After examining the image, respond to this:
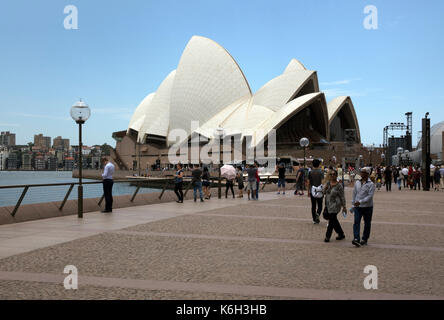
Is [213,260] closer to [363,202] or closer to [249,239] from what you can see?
[249,239]

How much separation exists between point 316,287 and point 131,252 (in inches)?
121

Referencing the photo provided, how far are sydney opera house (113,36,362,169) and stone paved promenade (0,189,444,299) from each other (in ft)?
159

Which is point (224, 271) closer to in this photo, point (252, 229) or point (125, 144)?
point (252, 229)

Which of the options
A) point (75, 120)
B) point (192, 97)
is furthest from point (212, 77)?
point (75, 120)

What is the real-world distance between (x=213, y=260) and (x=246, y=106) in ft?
188

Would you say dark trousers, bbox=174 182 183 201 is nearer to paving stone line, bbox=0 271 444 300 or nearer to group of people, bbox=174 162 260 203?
group of people, bbox=174 162 260 203

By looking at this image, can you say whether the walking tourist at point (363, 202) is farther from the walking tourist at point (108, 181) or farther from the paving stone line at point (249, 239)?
the walking tourist at point (108, 181)

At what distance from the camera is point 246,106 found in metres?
62.8

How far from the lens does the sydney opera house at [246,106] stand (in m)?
59.8

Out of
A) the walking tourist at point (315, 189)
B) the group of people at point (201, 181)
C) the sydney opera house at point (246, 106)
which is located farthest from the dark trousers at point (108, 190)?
the sydney opera house at point (246, 106)

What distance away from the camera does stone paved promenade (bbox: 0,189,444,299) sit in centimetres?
461

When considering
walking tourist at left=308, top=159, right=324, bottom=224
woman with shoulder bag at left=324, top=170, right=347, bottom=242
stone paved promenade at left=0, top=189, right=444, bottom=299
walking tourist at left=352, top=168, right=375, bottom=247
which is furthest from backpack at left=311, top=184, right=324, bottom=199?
walking tourist at left=352, top=168, right=375, bottom=247

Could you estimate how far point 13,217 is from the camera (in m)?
10.3

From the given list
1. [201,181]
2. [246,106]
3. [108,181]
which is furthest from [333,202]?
[246,106]
